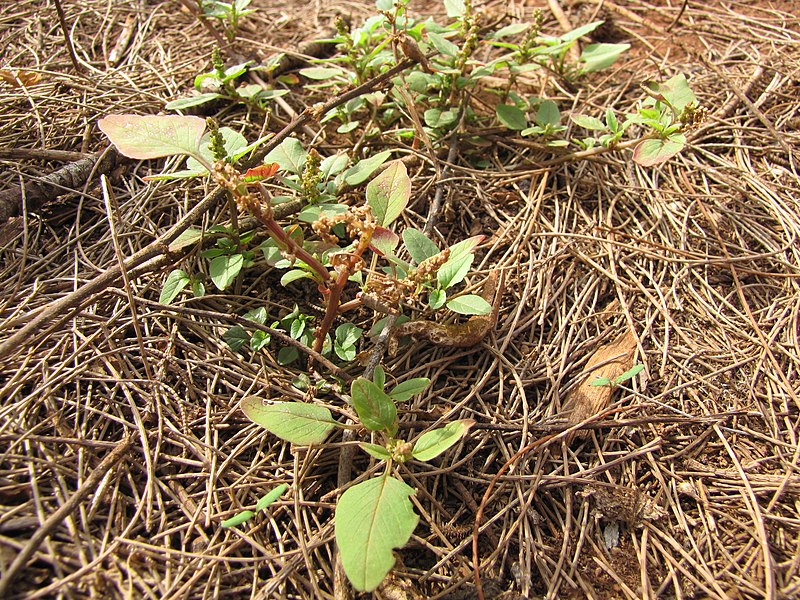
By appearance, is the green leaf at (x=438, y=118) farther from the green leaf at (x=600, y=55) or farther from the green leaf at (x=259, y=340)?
the green leaf at (x=259, y=340)

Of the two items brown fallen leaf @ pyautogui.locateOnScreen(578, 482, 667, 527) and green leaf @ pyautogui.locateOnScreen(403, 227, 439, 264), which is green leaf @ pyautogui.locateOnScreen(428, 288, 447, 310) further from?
brown fallen leaf @ pyautogui.locateOnScreen(578, 482, 667, 527)

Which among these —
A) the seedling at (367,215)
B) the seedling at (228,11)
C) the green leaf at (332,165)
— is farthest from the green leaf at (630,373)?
the seedling at (228,11)

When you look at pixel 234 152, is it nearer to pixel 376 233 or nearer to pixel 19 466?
pixel 376 233

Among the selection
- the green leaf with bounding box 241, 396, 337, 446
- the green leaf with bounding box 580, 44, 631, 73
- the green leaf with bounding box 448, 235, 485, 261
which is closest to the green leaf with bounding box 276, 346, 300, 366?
the green leaf with bounding box 241, 396, 337, 446

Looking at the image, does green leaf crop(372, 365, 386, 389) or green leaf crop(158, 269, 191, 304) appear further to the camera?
green leaf crop(158, 269, 191, 304)

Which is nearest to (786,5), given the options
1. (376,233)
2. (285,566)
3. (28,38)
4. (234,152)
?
(376,233)

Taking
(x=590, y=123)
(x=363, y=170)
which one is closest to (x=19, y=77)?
(x=363, y=170)
